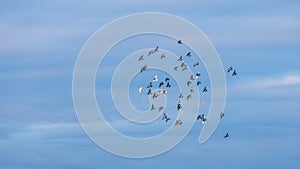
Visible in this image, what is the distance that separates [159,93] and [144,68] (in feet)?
9.64

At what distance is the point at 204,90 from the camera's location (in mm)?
71188

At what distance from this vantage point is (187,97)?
240 feet

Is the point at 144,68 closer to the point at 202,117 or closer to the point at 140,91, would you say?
the point at 140,91

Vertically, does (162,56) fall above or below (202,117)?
above

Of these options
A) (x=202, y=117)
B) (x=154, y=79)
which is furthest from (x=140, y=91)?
(x=202, y=117)

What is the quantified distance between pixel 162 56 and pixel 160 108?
5.14 m

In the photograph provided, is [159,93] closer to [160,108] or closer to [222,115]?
[160,108]

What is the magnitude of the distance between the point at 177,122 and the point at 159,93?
10.5ft

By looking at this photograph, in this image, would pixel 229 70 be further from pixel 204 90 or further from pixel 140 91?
pixel 140 91

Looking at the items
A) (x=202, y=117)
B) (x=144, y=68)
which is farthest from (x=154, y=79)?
(x=202, y=117)

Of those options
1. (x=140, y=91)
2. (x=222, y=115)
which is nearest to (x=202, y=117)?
(x=222, y=115)

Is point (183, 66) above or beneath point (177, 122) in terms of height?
above

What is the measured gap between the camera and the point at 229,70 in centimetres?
7181

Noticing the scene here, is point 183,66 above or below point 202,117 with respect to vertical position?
above
